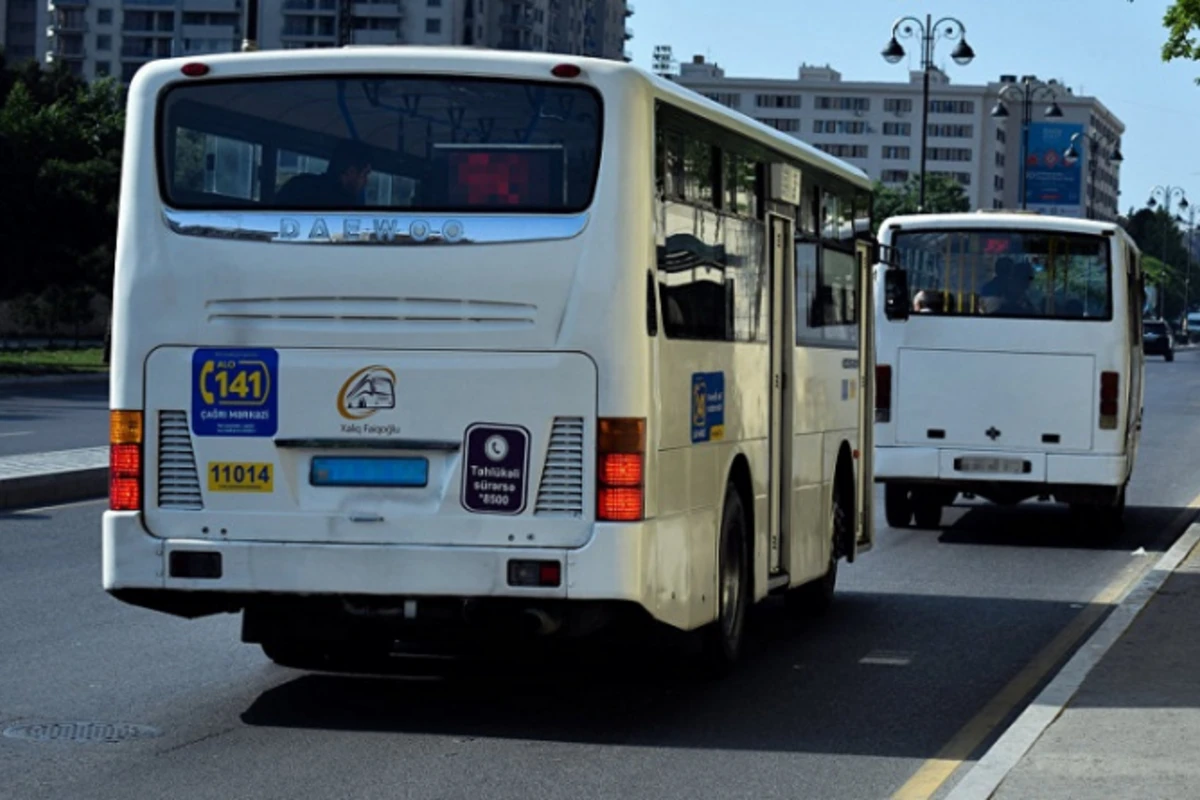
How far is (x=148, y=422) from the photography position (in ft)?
31.1

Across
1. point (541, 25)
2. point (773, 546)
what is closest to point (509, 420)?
point (773, 546)

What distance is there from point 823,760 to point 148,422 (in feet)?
10.1

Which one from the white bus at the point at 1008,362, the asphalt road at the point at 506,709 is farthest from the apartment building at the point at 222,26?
the asphalt road at the point at 506,709

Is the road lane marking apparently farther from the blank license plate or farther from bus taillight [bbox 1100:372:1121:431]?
bus taillight [bbox 1100:372:1121:431]

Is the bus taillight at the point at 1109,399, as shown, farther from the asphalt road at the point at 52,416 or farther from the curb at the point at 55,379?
the curb at the point at 55,379

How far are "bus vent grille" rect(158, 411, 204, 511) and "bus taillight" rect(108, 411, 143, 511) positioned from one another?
9 centimetres

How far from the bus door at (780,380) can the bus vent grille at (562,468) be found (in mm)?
2834

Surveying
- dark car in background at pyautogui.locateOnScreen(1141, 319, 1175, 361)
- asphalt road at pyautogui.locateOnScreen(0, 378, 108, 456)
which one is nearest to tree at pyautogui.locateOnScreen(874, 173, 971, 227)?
dark car in background at pyautogui.locateOnScreen(1141, 319, 1175, 361)

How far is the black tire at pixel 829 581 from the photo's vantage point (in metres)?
13.8

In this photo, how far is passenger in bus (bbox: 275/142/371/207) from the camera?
945 cm

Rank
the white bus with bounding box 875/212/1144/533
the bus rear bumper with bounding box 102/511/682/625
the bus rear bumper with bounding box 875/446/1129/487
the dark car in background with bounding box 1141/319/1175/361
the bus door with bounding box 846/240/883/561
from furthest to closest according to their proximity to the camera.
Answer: the dark car in background with bounding box 1141/319/1175/361
the white bus with bounding box 875/212/1144/533
the bus rear bumper with bounding box 875/446/1129/487
the bus door with bounding box 846/240/883/561
the bus rear bumper with bounding box 102/511/682/625

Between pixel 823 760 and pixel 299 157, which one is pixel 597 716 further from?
pixel 299 157

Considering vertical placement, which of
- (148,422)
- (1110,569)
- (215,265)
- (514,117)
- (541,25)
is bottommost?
(1110,569)

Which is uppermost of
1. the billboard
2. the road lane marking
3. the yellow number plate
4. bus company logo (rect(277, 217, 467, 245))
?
the billboard
